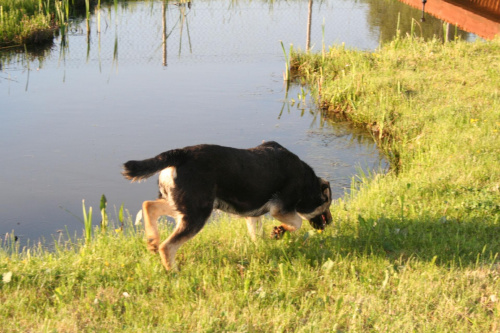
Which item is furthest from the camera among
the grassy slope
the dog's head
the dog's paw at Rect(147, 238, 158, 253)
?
the dog's head

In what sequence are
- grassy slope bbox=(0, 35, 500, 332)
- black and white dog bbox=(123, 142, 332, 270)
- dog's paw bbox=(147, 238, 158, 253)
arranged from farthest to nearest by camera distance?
1. dog's paw bbox=(147, 238, 158, 253)
2. black and white dog bbox=(123, 142, 332, 270)
3. grassy slope bbox=(0, 35, 500, 332)

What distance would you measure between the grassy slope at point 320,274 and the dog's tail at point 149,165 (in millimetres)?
836

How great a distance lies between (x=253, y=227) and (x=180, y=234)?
1125mm

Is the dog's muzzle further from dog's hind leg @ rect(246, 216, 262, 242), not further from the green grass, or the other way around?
the green grass

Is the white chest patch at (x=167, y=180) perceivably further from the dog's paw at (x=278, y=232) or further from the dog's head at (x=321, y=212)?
the dog's head at (x=321, y=212)

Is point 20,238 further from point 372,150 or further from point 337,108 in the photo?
point 337,108

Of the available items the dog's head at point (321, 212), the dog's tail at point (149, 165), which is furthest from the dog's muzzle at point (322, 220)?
the dog's tail at point (149, 165)

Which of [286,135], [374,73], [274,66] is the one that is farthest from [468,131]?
[274,66]

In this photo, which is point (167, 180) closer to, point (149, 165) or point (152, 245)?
point (149, 165)

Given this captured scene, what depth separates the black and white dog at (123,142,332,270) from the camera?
491 centimetres

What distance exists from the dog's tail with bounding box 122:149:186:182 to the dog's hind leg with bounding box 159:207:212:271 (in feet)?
1.46

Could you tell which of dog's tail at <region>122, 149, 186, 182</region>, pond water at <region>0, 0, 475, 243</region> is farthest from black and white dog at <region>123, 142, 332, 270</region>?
pond water at <region>0, 0, 475, 243</region>

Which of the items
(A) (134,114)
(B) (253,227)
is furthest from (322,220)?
(A) (134,114)

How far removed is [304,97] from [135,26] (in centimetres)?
857
